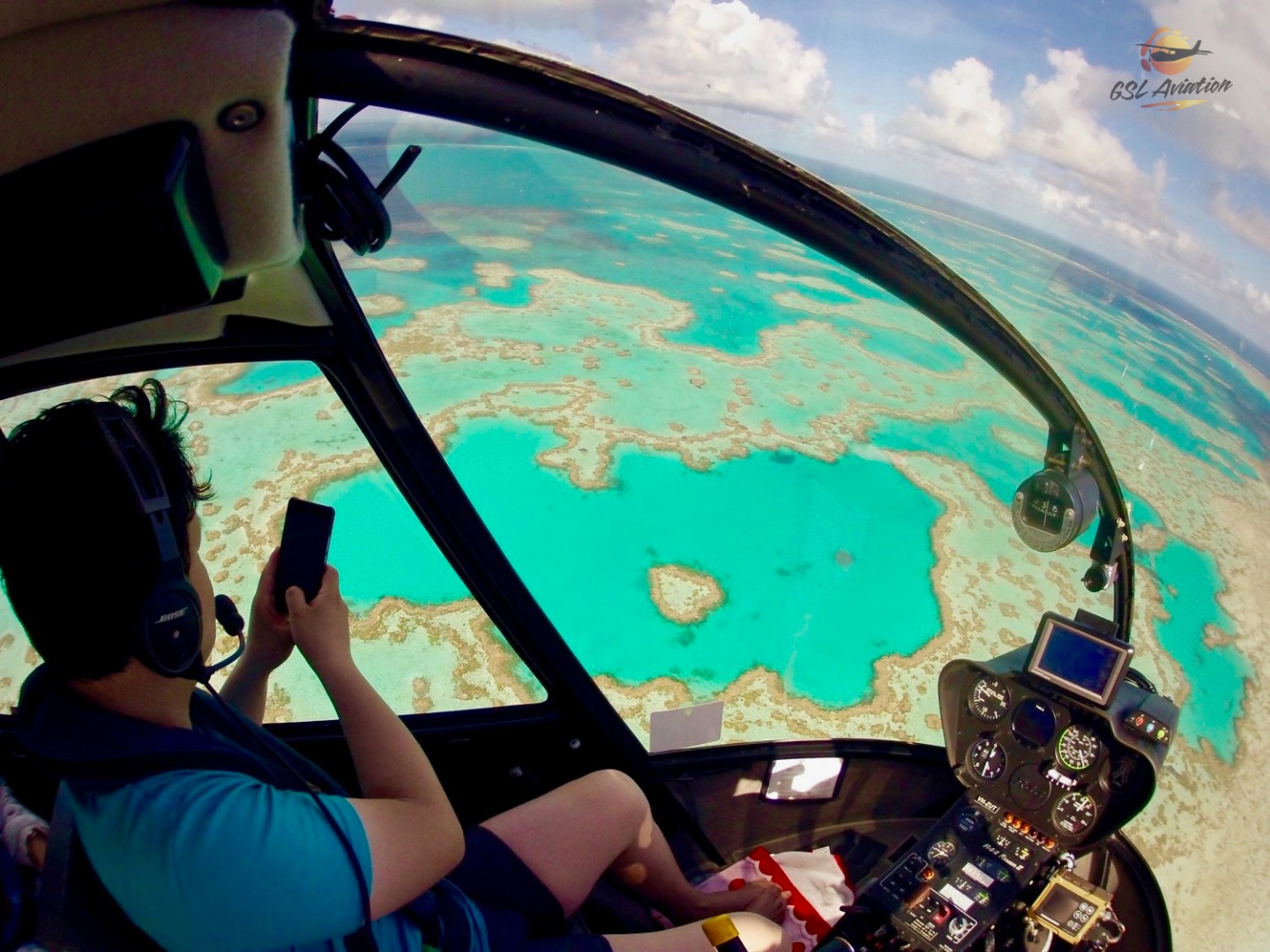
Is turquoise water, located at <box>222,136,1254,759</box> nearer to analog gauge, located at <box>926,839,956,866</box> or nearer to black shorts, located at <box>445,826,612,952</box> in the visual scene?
black shorts, located at <box>445,826,612,952</box>

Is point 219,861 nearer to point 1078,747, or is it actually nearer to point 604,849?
point 604,849

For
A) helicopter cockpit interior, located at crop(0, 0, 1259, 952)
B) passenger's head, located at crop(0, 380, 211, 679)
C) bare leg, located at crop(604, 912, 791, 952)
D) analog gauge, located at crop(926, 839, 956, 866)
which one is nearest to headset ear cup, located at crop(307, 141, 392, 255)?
helicopter cockpit interior, located at crop(0, 0, 1259, 952)

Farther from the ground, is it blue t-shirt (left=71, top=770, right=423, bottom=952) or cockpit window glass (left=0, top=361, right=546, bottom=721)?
blue t-shirt (left=71, top=770, right=423, bottom=952)

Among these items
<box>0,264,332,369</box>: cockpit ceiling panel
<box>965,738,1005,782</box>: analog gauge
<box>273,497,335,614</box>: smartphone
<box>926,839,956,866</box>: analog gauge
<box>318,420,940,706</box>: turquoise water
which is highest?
<box>0,264,332,369</box>: cockpit ceiling panel

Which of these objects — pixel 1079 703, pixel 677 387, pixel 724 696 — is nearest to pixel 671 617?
pixel 724 696

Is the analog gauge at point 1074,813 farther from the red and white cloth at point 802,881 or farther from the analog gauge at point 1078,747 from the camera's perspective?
the red and white cloth at point 802,881

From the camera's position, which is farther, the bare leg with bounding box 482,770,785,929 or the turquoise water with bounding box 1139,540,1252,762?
the turquoise water with bounding box 1139,540,1252,762
